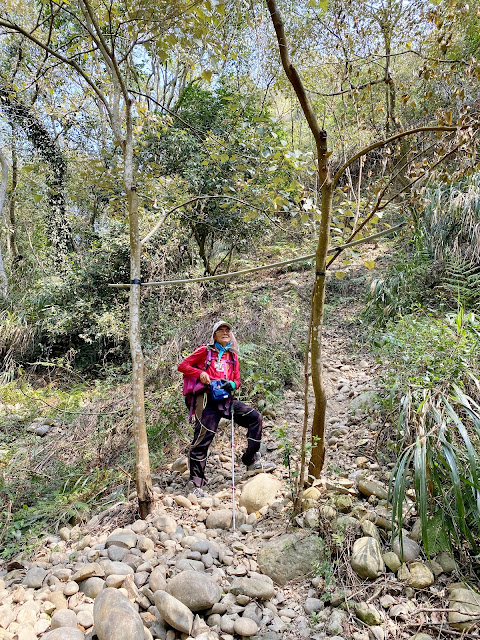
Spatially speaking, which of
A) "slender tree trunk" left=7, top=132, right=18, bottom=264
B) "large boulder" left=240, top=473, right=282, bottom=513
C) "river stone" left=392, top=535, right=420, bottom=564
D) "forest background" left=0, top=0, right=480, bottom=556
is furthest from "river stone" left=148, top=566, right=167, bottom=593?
"slender tree trunk" left=7, top=132, right=18, bottom=264

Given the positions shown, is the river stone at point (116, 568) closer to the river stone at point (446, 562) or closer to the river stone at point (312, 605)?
the river stone at point (312, 605)

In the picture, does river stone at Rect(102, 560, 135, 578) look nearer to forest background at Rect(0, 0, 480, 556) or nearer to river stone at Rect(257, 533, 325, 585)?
river stone at Rect(257, 533, 325, 585)

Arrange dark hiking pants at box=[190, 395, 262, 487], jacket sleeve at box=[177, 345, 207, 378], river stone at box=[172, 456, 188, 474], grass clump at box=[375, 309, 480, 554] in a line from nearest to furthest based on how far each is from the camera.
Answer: grass clump at box=[375, 309, 480, 554], dark hiking pants at box=[190, 395, 262, 487], jacket sleeve at box=[177, 345, 207, 378], river stone at box=[172, 456, 188, 474]

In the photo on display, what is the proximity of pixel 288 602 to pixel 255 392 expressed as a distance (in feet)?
7.53

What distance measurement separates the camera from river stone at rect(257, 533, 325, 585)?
6.90 feet

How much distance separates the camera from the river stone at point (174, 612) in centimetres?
179

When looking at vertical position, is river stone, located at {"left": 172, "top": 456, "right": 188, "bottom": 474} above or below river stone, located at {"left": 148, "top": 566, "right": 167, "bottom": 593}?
above

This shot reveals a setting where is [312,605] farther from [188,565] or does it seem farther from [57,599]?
[57,599]

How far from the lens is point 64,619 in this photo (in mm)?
1840

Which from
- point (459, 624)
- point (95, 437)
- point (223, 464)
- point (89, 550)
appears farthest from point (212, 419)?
point (459, 624)

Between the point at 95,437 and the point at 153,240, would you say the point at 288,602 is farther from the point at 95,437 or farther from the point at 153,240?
the point at 153,240

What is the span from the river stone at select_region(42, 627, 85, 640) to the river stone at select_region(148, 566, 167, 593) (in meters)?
0.38

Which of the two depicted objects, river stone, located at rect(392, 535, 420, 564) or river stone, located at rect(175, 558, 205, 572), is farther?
river stone, located at rect(175, 558, 205, 572)

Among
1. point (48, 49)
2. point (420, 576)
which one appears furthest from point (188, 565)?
point (48, 49)
